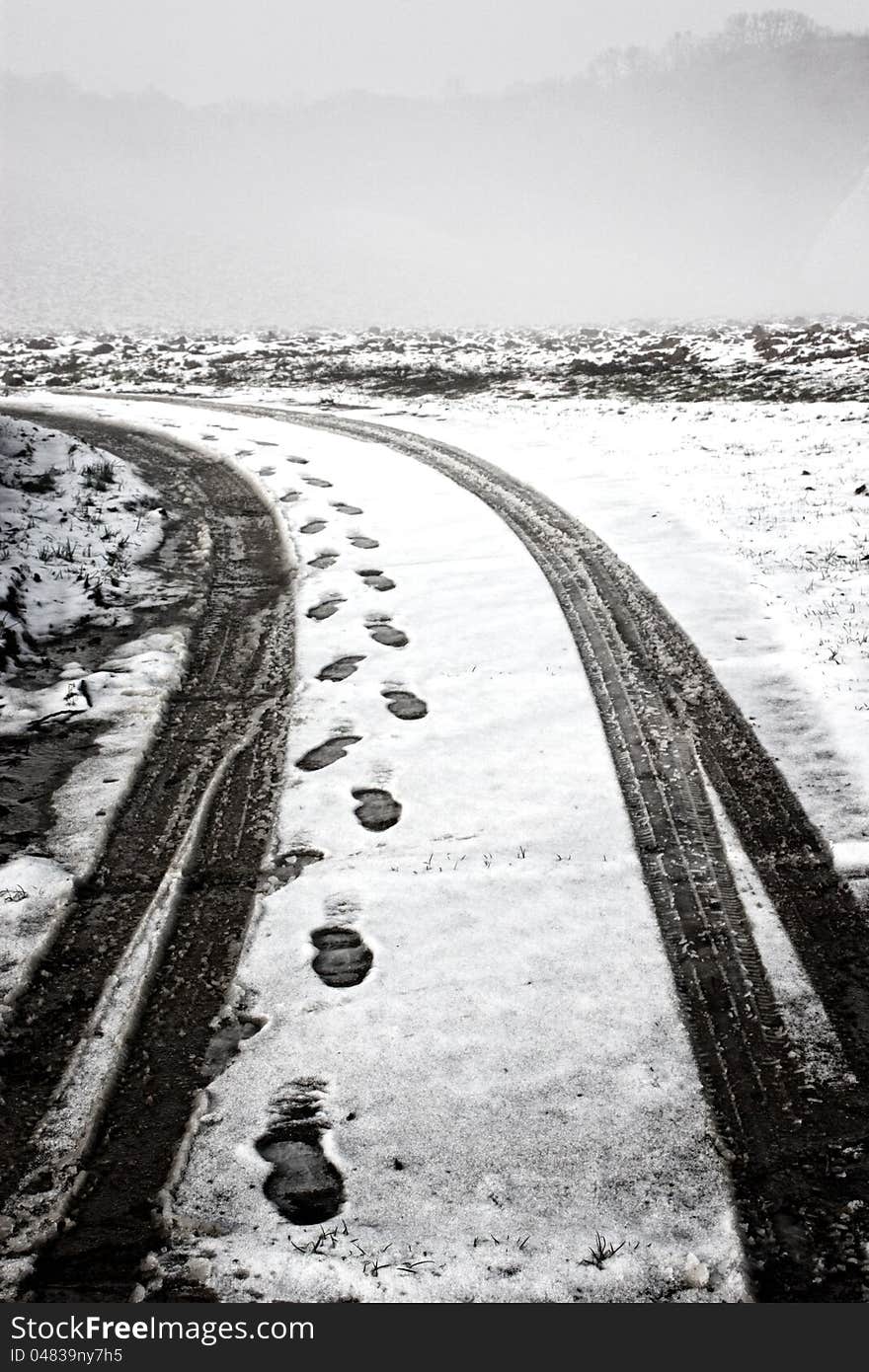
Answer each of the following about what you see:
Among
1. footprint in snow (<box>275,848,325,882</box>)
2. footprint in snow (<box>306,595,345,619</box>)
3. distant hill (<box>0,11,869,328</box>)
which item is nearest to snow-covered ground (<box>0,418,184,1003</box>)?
footprint in snow (<box>275,848,325,882</box>)

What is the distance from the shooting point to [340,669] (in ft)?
17.3

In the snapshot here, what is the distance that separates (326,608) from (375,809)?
8.46 ft

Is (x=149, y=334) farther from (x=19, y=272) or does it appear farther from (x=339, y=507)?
(x=339, y=507)

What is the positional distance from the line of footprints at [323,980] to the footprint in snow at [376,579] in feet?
4.19

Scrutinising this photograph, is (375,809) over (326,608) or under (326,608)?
under

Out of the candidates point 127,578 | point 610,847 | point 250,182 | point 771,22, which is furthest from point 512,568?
point 771,22

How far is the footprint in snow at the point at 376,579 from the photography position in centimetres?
659

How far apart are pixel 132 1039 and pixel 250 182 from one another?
11332 centimetres

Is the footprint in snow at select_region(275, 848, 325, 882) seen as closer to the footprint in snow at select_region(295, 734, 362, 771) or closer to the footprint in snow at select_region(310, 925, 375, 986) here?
the footprint in snow at select_region(310, 925, 375, 986)

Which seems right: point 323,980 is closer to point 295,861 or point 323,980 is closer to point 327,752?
point 295,861

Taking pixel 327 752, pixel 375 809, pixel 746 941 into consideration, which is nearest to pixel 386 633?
pixel 327 752

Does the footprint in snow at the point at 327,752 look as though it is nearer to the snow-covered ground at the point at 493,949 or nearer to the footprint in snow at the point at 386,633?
the snow-covered ground at the point at 493,949

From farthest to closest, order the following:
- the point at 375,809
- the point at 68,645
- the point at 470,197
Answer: the point at 470,197 < the point at 68,645 < the point at 375,809

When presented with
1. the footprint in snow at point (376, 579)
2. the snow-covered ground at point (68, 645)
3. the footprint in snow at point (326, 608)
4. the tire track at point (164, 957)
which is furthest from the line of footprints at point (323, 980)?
the footprint in snow at point (376, 579)
